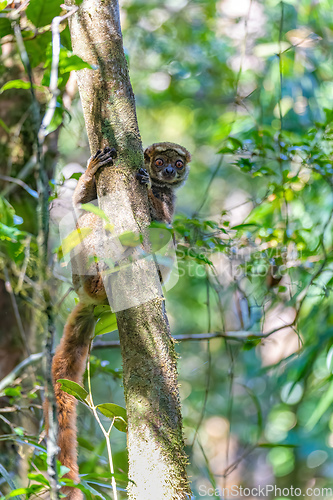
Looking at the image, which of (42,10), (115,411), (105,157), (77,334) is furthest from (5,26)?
(115,411)

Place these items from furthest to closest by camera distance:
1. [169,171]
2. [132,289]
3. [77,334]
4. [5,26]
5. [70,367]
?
[169,171] → [77,334] → [70,367] → [5,26] → [132,289]

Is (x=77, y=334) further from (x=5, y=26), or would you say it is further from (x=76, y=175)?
(x=5, y=26)

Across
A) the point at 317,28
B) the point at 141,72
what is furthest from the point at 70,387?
the point at 141,72

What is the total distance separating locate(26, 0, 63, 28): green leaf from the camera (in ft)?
7.64

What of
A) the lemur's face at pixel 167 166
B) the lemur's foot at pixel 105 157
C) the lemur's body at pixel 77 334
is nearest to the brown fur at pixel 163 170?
the lemur's face at pixel 167 166

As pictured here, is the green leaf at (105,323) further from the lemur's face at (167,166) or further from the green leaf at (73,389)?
the lemur's face at (167,166)

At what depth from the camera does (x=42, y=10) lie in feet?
7.77

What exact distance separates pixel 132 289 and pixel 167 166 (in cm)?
231

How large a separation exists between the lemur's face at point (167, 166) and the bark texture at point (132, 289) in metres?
1.84

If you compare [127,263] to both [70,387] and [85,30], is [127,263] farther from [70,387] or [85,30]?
[85,30]

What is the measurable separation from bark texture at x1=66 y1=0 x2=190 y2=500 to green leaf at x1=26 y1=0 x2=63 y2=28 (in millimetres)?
246

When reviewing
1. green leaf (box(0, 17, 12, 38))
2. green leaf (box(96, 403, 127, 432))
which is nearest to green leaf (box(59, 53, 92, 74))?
green leaf (box(0, 17, 12, 38))

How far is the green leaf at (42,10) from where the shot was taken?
233 centimetres

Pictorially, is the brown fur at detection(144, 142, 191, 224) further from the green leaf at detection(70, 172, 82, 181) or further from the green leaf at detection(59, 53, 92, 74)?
the green leaf at detection(59, 53, 92, 74)
